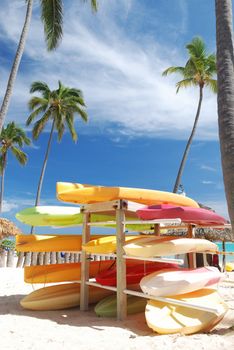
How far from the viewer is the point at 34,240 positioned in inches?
263

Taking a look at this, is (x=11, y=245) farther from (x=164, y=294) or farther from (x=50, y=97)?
(x=164, y=294)

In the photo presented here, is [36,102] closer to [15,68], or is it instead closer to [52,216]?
[15,68]

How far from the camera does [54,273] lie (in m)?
6.70

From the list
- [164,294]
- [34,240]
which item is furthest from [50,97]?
[164,294]

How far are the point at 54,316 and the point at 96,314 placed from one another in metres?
0.73

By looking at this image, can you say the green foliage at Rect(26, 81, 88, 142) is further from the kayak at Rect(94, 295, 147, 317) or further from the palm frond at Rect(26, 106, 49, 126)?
the kayak at Rect(94, 295, 147, 317)

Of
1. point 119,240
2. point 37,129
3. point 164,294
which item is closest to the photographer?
point 164,294

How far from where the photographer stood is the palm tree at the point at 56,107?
27625 millimetres

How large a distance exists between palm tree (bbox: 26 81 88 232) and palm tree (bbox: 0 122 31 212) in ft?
32.6

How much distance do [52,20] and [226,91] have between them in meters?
11.8

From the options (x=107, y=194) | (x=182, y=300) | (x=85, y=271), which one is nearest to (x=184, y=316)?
(x=182, y=300)

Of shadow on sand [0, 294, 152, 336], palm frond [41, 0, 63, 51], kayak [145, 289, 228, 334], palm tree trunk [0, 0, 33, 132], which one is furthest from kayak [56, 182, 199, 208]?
palm frond [41, 0, 63, 51]

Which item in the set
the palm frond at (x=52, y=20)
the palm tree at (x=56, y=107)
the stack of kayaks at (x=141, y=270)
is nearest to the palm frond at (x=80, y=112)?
the palm tree at (x=56, y=107)

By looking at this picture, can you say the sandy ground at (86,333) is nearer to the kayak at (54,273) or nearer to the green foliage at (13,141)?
the kayak at (54,273)
